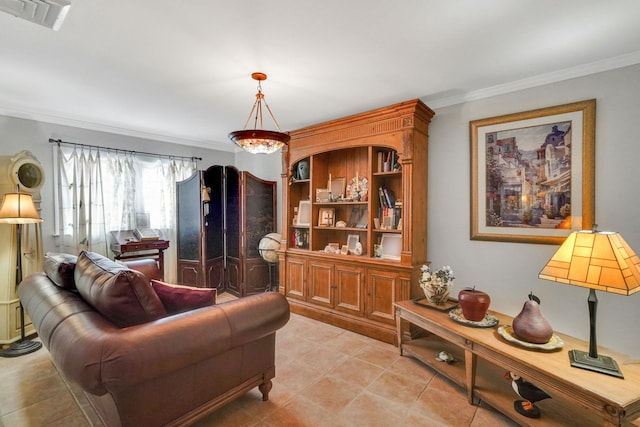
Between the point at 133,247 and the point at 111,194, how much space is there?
843 mm

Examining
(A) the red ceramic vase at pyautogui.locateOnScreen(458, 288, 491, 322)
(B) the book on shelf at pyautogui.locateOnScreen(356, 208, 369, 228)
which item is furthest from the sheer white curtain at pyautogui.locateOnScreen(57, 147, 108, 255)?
(A) the red ceramic vase at pyautogui.locateOnScreen(458, 288, 491, 322)

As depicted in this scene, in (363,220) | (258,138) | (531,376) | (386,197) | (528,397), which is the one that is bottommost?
(528,397)

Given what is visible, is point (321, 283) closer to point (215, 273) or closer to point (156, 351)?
point (215, 273)

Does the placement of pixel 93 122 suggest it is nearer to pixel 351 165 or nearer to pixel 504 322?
pixel 351 165

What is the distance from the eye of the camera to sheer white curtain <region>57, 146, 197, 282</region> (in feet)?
12.3

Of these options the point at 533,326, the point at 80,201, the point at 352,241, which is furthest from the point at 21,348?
the point at 533,326

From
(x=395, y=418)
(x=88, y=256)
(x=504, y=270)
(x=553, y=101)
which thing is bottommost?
(x=395, y=418)

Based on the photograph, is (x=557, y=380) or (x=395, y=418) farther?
(x=395, y=418)

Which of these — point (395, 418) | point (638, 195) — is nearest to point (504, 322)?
point (395, 418)

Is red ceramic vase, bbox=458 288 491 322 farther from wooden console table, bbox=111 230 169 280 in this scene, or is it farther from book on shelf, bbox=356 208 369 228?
wooden console table, bbox=111 230 169 280

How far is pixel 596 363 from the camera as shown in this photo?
1.68 m

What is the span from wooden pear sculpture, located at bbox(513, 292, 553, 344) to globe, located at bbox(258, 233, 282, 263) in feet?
10.2

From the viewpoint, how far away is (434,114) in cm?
313

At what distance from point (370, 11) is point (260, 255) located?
11.7 ft
